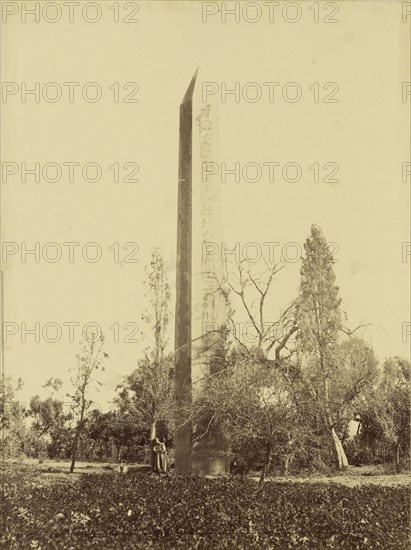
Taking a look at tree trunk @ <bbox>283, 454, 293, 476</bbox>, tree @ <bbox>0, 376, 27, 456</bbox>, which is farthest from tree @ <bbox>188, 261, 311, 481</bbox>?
tree @ <bbox>0, 376, 27, 456</bbox>

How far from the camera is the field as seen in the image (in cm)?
584

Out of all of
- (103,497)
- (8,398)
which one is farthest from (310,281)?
(103,497)

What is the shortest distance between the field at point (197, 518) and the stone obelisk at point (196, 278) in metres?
1.76

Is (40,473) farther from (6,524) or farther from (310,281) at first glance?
(310,281)

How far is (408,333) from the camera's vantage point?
28.0 feet

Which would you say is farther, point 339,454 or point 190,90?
point 339,454

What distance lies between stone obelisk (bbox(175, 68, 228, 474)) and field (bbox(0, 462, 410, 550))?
1763 mm

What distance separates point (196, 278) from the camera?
948cm

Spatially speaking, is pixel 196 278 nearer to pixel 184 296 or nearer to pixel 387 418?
pixel 184 296

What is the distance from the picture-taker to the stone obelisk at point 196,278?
934 centimetres

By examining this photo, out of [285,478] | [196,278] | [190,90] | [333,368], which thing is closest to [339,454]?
[333,368]

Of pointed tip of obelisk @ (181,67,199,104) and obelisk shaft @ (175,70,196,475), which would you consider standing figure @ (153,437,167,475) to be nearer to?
obelisk shaft @ (175,70,196,475)

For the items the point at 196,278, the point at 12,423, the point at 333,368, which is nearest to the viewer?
Result: the point at 196,278

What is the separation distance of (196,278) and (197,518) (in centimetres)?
425
